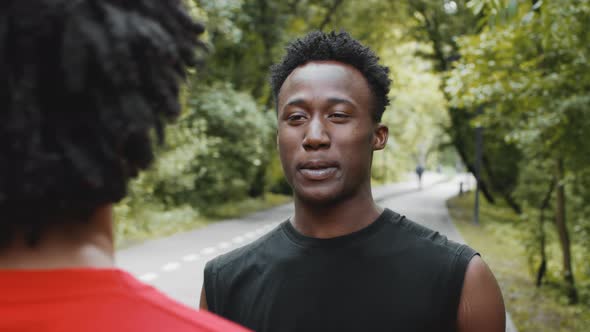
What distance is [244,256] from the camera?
2.13 metres

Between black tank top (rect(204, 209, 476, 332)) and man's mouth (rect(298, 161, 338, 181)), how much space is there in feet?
0.75

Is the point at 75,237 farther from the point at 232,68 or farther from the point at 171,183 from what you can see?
the point at 232,68

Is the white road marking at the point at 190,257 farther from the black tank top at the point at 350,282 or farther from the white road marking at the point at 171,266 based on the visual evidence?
the black tank top at the point at 350,282

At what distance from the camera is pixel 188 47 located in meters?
1.07

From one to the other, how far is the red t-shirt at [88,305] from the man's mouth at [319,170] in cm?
104

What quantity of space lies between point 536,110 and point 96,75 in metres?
6.48

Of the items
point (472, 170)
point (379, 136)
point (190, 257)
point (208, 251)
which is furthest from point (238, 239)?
point (379, 136)

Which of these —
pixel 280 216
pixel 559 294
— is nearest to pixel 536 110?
pixel 559 294

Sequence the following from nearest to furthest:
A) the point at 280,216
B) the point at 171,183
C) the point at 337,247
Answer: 1. the point at 337,247
2. the point at 171,183
3. the point at 280,216

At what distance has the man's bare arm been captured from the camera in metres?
1.80

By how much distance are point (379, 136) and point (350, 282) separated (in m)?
0.60

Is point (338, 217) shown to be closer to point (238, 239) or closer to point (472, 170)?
point (238, 239)

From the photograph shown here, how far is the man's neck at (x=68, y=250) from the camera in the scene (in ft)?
3.03

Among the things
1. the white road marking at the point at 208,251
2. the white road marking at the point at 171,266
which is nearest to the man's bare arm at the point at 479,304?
the white road marking at the point at 171,266
